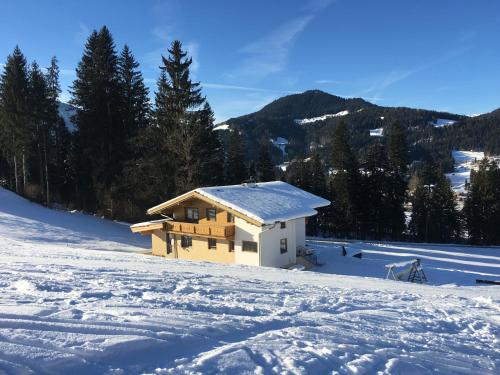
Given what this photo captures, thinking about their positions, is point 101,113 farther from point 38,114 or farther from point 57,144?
point 57,144

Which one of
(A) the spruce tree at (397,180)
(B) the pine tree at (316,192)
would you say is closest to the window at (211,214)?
(B) the pine tree at (316,192)

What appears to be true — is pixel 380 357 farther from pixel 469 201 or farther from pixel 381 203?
pixel 469 201

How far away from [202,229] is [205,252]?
1.85 meters

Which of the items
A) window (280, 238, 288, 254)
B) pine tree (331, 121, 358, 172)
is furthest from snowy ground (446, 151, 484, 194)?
window (280, 238, 288, 254)

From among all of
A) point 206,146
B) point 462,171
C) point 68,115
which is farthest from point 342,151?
point 462,171

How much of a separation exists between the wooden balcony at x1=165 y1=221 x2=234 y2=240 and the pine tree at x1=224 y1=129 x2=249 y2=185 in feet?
83.2

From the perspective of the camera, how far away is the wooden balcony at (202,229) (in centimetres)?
2310

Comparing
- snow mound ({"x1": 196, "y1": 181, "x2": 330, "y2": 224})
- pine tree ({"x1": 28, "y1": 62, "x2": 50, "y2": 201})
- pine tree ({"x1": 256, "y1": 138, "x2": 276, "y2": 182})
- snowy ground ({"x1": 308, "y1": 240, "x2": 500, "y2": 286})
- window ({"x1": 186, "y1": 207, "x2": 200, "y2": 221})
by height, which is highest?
pine tree ({"x1": 28, "y1": 62, "x2": 50, "y2": 201})

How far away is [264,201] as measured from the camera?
2438cm

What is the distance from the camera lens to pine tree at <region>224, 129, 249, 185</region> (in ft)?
168

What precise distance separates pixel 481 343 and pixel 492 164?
4858 centimetres

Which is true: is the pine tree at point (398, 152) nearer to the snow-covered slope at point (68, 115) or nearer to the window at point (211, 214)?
the window at point (211, 214)

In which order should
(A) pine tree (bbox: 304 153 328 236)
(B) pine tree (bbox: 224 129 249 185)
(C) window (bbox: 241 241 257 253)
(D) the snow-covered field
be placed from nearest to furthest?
(D) the snow-covered field < (C) window (bbox: 241 241 257 253) < (B) pine tree (bbox: 224 129 249 185) < (A) pine tree (bbox: 304 153 328 236)

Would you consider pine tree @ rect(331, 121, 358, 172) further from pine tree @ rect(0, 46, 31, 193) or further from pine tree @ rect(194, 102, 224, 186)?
pine tree @ rect(0, 46, 31, 193)
